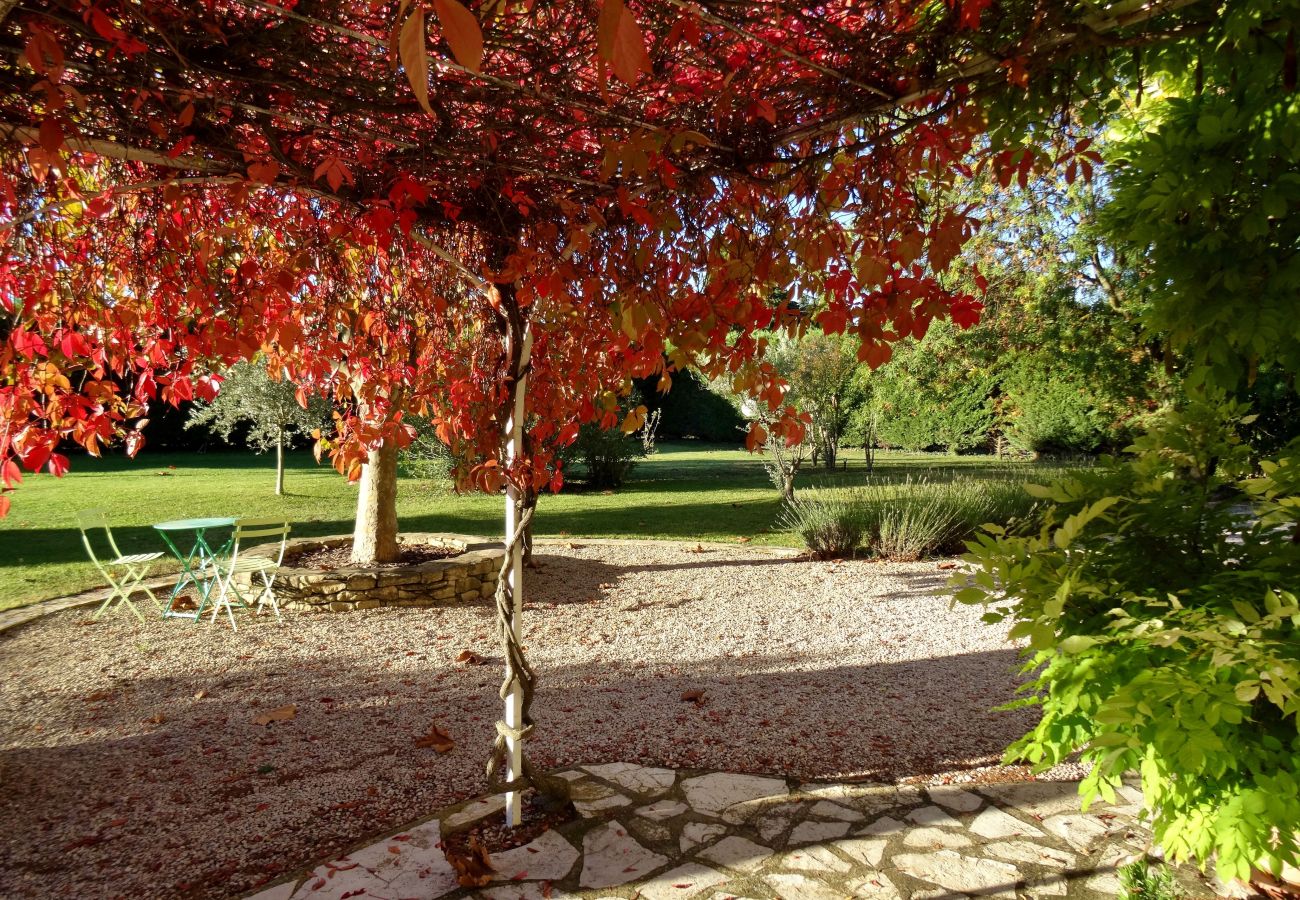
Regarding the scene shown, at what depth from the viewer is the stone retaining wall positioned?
21.8 ft

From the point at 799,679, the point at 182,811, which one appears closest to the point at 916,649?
the point at 799,679

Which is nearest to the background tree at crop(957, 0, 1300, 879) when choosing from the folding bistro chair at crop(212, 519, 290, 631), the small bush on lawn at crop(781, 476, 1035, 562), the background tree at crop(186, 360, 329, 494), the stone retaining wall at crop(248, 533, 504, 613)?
the stone retaining wall at crop(248, 533, 504, 613)

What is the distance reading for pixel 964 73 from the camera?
7.60ft

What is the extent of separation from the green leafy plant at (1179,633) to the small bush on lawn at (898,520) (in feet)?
20.5

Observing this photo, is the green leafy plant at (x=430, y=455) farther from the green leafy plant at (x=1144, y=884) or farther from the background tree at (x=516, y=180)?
the green leafy plant at (x=1144, y=884)

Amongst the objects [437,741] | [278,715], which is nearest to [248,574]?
[278,715]

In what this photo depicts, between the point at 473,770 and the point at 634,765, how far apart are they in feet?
2.62

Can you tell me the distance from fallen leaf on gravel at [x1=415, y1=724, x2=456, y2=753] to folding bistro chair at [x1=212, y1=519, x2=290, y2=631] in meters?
2.95

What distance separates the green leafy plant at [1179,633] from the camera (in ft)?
6.17

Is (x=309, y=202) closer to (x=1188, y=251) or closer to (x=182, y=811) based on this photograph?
(x=182, y=811)

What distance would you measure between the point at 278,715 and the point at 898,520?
280 inches

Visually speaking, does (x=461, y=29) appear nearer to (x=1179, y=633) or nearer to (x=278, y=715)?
(x=1179, y=633)

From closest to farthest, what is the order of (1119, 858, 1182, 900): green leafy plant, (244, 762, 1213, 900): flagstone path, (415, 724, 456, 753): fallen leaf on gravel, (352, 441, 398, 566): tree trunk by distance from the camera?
1. (1119, 858, 1182, 900): green leafy plant
2. (244, 762, 1213, 900): flagstone path
3. (415, 724, 456, 753): fallen leaf on gravel
4. (352, 441, 398, 566): tree trunk

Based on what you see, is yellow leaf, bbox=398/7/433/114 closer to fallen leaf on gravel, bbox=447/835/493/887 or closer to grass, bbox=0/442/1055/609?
fallen leaf on gravel, bbox=447/835/493/887
